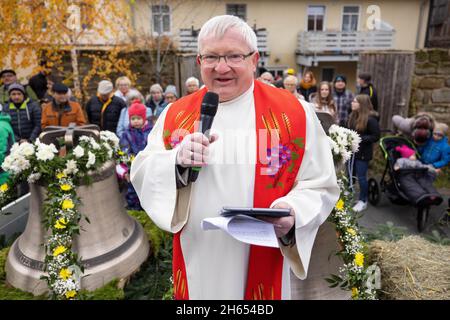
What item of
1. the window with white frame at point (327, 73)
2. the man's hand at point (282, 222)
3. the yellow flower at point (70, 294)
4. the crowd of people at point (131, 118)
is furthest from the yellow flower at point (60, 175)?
the window with white frame at point (327, 73)

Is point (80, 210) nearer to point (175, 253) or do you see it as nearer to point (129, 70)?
point (175, 253)

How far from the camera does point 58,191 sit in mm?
2852

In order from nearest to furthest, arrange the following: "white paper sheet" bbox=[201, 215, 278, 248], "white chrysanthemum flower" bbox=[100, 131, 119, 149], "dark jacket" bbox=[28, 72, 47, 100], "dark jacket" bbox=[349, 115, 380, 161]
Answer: "white paper sheet" bbox=[201, 215, 278, 248]
"white chrysanthemum flower" bbox=[100, 131, 119, 149]
"dark jacket" bbox=[349, 115, 380, 161]
"dark jacket" bbox=[28, 72, 47, 100]

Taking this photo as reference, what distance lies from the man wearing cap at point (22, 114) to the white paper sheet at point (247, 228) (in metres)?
4.77

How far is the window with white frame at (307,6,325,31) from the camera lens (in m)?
17.6

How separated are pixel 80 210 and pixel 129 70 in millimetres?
7411

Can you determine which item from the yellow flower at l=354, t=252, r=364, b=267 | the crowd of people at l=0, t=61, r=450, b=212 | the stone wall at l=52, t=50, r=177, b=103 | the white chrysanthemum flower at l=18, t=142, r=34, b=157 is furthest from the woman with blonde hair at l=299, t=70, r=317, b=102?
the white chrysanthemum flower at l=18, t=142, r=34, b=157

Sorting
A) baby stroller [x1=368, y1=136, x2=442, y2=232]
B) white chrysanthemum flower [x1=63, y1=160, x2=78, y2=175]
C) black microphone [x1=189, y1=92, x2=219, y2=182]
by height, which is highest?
black microphone [x1=189, y1=92, x2=219, y2=182]

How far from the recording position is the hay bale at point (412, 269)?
9.21 ft

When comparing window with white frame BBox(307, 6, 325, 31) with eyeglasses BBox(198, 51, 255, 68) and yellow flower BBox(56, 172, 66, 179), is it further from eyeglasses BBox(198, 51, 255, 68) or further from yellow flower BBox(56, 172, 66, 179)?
eyeglasses BBox(198, 51, 255, 68)

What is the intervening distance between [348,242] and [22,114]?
494cm

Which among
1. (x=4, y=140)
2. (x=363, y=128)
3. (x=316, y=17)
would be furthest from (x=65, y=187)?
(x=316, y=17)

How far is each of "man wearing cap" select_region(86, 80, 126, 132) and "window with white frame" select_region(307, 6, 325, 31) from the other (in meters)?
14.2
